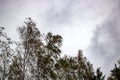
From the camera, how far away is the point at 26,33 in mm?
26547

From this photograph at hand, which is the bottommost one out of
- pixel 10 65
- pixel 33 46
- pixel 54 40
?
pixel 10 65

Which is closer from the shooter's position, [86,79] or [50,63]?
[50,63]

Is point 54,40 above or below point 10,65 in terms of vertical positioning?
Result: above

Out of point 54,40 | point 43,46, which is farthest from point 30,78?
point 54,40

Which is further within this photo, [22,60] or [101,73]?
[101,73]

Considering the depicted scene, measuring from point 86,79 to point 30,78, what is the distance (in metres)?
15.5

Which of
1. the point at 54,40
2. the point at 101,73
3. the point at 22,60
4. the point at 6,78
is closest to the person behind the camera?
the point at 22,60

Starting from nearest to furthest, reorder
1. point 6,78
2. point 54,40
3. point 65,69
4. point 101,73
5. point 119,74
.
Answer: point 6,78, point 54,40, point 101,73, point 65,69, point 119,74

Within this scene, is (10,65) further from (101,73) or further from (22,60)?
(101,73)

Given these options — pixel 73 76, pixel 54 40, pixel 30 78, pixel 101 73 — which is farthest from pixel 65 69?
pixel 30 78

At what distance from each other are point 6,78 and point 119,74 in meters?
24.6

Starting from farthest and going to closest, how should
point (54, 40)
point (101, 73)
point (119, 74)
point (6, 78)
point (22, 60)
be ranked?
point (119, 74)
point (101, 73)
point (54, 40)
point (6, 78)
point (22, 60)

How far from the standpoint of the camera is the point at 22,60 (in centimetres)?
2550

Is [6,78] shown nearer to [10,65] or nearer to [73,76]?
[10,65]
